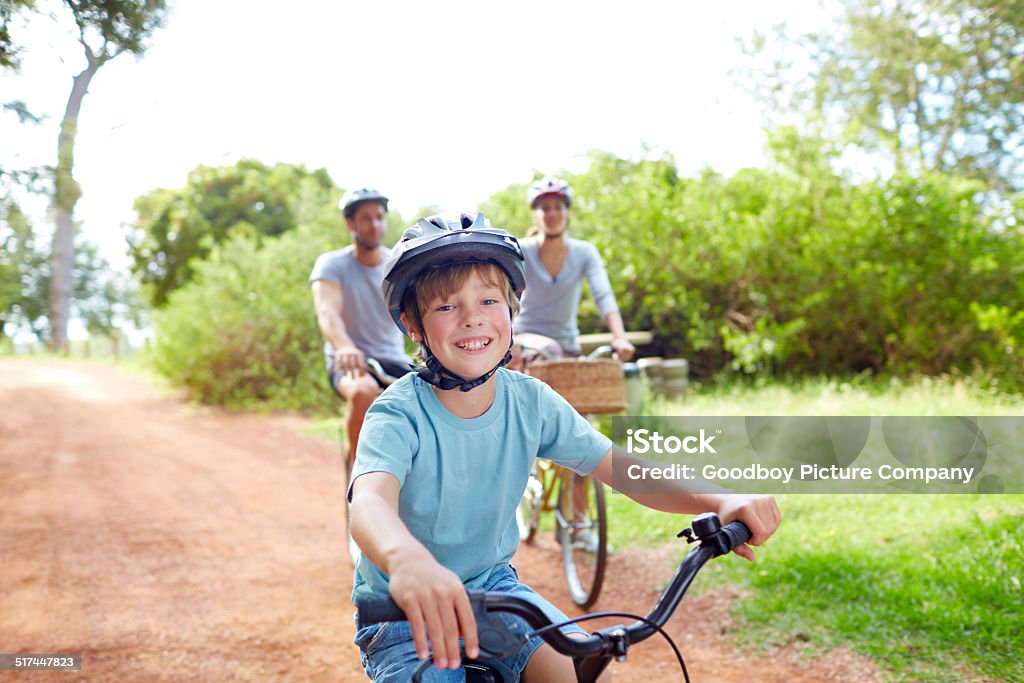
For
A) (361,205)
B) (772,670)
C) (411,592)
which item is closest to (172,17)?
(361,205)

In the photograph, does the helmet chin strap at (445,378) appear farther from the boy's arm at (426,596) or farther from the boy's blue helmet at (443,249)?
the boy's arm at (426,596)

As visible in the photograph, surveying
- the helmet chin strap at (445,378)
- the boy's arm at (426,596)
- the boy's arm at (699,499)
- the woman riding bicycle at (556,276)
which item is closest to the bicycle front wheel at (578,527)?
the woman riding bicycle at (556,276)

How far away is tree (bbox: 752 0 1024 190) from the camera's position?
343 inches

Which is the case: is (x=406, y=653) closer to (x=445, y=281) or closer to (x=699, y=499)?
(x=699, y=499)

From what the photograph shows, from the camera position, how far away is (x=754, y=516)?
6.14ft

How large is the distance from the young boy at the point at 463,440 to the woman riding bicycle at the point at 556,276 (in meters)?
3.20

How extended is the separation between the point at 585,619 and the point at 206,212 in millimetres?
23180

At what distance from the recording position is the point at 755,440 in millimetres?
8602

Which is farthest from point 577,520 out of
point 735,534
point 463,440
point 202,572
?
point 735,534

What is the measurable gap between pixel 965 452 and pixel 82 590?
21.0ft

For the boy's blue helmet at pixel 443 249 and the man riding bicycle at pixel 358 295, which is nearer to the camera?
the boy's blue helmet at pixel 443 249

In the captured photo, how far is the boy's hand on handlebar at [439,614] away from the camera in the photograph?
142cm

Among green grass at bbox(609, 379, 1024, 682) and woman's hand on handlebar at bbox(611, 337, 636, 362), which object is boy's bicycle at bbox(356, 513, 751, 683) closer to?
green grass at bbox(609, 379, 1024, 682)

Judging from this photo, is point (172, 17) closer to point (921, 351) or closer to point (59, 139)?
point (59, 139)
